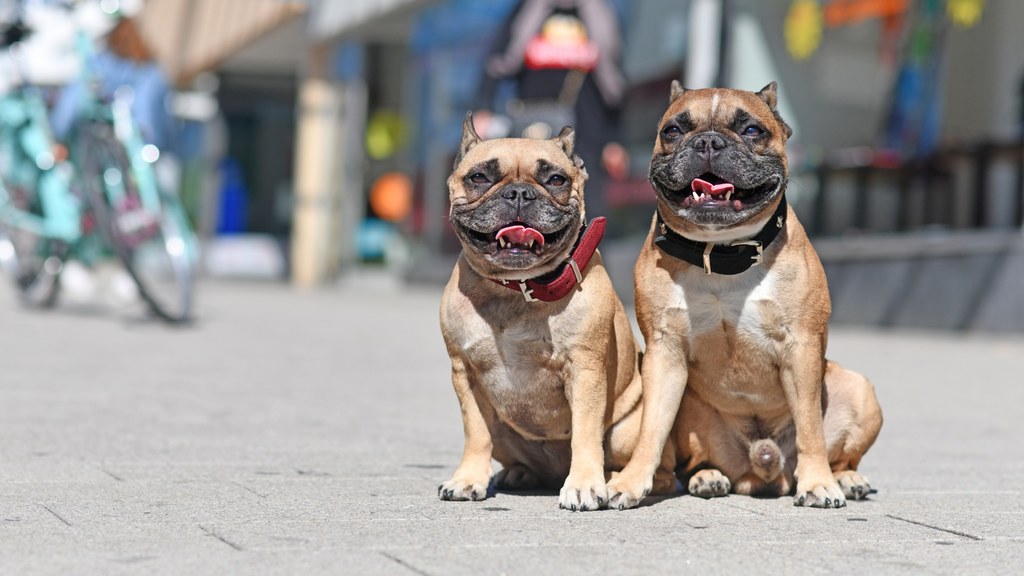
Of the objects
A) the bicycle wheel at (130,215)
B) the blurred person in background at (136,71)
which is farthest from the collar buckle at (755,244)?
the blurred person in background at (136,71)

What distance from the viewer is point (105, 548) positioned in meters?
3.41

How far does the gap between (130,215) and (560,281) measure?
7010mm

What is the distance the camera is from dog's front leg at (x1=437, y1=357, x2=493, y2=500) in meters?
4.32

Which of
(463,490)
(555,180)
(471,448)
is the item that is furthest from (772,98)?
(463,490)

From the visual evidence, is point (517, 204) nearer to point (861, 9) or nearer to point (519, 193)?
point (519, 193)

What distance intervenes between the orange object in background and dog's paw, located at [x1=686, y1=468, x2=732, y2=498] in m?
18.0

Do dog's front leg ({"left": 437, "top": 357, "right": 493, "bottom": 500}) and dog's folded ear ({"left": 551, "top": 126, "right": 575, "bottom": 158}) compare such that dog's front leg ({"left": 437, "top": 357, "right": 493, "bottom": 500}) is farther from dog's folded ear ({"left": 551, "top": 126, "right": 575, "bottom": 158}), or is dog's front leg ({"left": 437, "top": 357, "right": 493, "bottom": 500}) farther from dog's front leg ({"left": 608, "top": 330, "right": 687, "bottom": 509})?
dog's folded ear ({"left": 551, "top": 126, "right": 575, "bottom": 158})

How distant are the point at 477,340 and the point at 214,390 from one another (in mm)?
3492

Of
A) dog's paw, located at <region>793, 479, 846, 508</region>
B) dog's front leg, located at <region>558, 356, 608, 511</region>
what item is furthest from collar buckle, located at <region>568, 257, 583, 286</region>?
dog's paw, located at <region>793, 479, 846, 508</region>

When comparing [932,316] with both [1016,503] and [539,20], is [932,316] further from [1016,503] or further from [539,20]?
[1016,503]

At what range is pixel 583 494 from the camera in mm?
4148

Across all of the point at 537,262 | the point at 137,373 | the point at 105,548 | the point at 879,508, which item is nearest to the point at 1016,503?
the point at 879,508

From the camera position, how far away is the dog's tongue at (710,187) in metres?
4.20

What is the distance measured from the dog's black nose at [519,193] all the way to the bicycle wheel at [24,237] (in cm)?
839
